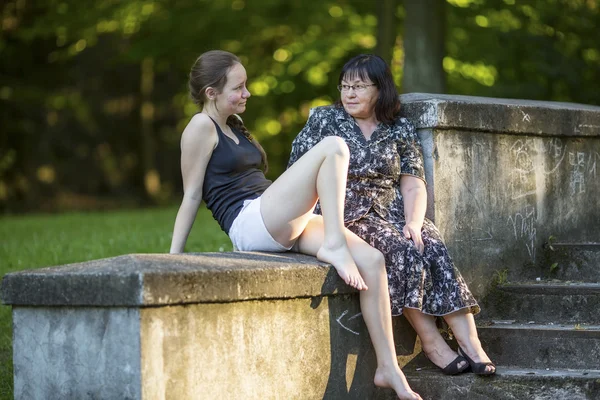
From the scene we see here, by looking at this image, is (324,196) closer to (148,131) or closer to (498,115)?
(498,115)

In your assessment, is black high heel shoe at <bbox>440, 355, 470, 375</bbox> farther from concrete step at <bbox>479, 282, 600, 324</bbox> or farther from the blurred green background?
the blurred green background

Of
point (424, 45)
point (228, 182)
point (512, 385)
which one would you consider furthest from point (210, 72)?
point (424, 45)

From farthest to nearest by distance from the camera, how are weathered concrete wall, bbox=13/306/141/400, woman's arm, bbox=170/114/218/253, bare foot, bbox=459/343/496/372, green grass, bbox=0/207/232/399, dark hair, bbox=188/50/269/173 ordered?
1. green grass, bbox=0/207/232/399
2. dark hair, bbox=188/50/269/173
3. woman's arm, bbox=170/114/218/253
4. bare foot, bbox=459/343/496/372
5. weathered concrete wall, bbox=13/306/141/400

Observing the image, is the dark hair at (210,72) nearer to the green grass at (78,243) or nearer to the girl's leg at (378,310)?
the girl's leg at (378,310)

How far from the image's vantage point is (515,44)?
41.5 ft

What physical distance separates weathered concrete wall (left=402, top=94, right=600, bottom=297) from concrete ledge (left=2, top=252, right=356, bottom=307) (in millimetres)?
1321

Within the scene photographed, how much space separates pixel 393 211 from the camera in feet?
17.0

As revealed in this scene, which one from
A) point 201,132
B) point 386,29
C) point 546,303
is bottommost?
point 546,303

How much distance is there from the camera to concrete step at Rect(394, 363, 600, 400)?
179 inches

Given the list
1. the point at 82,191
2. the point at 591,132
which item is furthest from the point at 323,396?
the point at 82,191

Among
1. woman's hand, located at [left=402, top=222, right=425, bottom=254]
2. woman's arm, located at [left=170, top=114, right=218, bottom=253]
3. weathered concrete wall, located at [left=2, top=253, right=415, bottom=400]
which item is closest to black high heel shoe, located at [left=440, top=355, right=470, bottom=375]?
woman's hand, located at [left=402, top=222, right=425, bottom=254]

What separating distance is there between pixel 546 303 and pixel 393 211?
1011 millimetres

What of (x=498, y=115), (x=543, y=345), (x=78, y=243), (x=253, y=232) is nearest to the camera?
(x=253, y=232)

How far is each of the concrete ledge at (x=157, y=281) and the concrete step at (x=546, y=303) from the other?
1.57 metres
